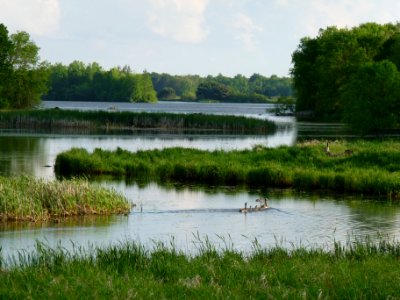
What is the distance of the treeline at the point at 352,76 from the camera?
64.4 m

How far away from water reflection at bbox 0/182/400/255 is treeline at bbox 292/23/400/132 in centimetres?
3382

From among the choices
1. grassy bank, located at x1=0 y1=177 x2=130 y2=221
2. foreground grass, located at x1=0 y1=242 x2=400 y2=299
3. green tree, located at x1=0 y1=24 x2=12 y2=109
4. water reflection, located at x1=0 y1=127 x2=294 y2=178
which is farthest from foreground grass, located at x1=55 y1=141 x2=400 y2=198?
green tree, located at x1=0 y1=24 x2=12 y2=109

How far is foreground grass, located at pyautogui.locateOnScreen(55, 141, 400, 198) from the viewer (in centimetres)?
3375

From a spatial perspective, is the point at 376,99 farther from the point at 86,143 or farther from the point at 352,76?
the point at 86,143

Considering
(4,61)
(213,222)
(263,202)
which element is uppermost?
(4,61)

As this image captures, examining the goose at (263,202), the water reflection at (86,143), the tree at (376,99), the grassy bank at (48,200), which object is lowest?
the water reflection at (86,143)

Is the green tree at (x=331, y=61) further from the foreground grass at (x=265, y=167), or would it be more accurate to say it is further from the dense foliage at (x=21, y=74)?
the foreground grass at (x=265, y=167)

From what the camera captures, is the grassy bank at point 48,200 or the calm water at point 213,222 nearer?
the calm water at point 213,222

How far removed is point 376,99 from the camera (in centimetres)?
6431

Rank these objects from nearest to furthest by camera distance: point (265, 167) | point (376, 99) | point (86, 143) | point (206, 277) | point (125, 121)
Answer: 1. point (206, 277)
2. point (265, 167)
3. point (86, 143)
4. point (376, 99)
5. point (125, 121)

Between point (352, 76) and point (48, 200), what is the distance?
52.6 metres

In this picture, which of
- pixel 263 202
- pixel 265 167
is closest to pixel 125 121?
pixel 265 167

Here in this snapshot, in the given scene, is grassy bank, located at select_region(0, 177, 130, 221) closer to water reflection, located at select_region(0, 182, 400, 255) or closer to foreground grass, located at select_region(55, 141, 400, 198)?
water reflection, located at select_region(0, 182, 400, 255)

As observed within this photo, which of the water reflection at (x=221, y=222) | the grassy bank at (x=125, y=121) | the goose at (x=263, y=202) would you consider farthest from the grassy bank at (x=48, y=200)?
the grassy bank at (x=125, y=121)
